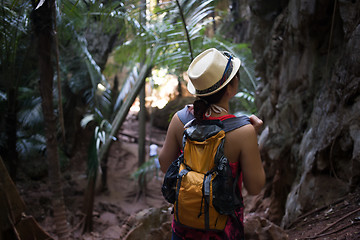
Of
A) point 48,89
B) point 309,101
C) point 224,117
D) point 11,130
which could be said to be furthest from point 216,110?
point 11,130

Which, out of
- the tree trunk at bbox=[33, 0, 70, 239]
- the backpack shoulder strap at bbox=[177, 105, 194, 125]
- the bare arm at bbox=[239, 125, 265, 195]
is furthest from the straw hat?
the tree trunk at bbox=[33, 0, 70, 239]

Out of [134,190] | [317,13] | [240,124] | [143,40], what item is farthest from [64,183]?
[240,124]

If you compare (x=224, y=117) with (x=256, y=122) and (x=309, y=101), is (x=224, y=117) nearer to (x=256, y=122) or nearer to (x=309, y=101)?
(x=256, y=122)

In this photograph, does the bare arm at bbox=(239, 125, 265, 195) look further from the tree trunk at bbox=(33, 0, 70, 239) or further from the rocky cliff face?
the tree trunk at bbox=(33, 0, 70, 239)

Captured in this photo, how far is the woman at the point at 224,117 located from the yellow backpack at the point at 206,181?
0.05m

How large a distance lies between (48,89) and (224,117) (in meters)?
2.25

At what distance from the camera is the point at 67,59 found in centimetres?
747

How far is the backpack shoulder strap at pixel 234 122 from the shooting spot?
4.89 feet

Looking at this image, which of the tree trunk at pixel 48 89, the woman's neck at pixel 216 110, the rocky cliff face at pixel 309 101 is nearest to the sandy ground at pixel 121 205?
the rocky cliff face at pixel 309 101

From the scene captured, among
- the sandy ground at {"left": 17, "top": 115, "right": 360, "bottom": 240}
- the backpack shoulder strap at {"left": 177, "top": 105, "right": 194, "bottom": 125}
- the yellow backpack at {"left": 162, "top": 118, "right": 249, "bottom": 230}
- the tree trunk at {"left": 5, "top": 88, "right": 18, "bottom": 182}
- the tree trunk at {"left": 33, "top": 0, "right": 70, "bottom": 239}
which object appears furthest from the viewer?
the tree trunk at {"left": 5, "top": 88, "right": 18, "bottom": 182}

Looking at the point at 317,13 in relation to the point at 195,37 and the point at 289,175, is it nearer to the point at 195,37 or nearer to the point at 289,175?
the point at 195,37

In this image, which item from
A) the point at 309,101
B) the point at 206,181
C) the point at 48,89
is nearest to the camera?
the point at 206,181

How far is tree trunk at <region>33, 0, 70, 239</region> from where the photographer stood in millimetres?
2943

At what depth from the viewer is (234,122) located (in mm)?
1512
